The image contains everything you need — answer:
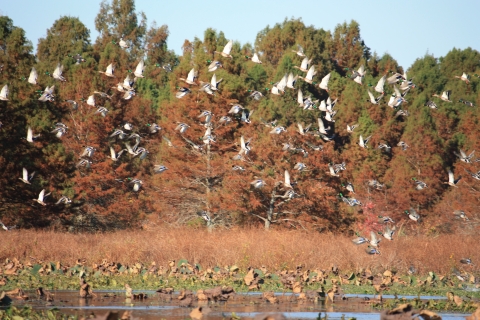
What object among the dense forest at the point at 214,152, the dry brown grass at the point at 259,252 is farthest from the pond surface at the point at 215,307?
the dense forest at the point at 214,152

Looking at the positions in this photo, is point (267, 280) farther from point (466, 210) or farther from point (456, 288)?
point (466, 210)

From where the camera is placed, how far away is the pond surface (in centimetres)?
1488

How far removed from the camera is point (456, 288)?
2164 centimetres

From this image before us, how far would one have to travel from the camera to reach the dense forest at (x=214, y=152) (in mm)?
41219

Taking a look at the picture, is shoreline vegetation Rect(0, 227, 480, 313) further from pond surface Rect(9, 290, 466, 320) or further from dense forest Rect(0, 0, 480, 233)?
dense forest Rect(0, 0, 480, 233)

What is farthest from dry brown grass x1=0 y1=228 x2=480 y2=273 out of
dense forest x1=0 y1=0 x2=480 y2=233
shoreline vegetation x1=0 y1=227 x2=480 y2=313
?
dense forest x1=0 y1=0 x2=480 y2=233

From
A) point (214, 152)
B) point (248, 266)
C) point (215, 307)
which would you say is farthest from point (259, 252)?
point (214, 152)

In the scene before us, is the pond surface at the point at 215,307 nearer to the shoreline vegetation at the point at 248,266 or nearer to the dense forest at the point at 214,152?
the shoreline vegetation at the point at 248,266

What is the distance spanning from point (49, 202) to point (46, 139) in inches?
122

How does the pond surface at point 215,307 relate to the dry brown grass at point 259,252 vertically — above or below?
below

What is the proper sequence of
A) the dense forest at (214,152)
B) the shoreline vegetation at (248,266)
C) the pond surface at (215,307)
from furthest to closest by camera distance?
the dense forest at (214,152) < the shoreline vegetation at (248,266) < the pond surface at (215,307)

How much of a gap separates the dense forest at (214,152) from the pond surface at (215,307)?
12.8m

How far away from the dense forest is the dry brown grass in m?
5.36

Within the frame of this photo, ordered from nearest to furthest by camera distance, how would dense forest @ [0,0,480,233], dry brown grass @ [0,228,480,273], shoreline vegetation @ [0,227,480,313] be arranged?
shoreline vegetation @ [0,227,480,313]
dry brown grass @ [0,228,480,273]
dense forest @ [0,0,480,233]
